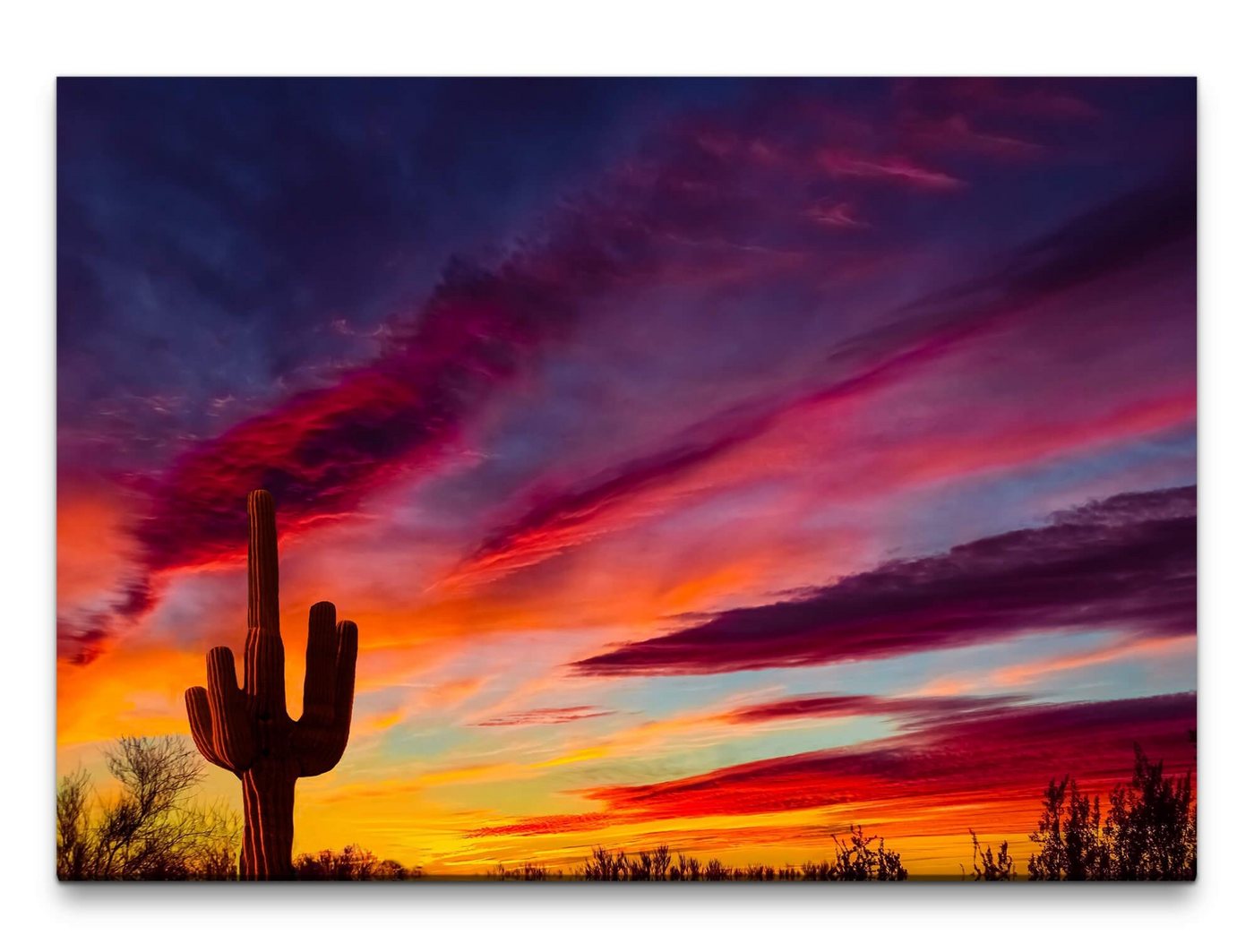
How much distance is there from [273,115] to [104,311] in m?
0.66

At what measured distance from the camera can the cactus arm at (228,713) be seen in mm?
3131

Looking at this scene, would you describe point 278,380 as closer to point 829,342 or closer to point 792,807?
point 829,342

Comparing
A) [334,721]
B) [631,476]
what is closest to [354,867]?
[334,721]

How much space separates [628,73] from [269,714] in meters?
1.84

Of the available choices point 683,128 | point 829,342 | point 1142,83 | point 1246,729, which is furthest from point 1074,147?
point 1246,729

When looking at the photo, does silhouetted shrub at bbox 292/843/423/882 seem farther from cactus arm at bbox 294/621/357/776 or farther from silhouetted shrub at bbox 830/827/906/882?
silhouetted shrub at bbox 830/827/906/882

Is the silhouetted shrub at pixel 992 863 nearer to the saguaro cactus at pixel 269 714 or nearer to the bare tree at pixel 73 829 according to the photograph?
the saguaro cactus at pixel 269 714

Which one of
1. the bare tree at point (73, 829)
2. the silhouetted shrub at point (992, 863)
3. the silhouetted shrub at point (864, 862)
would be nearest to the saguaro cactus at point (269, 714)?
the bare tree at point (73, 829)

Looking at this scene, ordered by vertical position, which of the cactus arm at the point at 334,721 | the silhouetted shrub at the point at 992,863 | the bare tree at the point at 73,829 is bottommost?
the silhouetted shrub at the point at 992,863

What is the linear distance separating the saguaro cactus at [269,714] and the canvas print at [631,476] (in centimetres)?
1

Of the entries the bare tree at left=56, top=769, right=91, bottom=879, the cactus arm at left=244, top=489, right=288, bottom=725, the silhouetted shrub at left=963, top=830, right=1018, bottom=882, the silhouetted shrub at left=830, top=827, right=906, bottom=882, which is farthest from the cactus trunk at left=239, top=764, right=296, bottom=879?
the silhouetted shrub at left=963, top=830, right=1018, bottom=882

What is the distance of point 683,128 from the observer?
336 cm

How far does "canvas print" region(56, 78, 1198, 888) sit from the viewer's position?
3268 mm

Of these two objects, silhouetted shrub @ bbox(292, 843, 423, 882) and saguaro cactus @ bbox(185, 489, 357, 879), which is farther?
silhouetted shrub @ bbox(292, 843, 423, 882)
